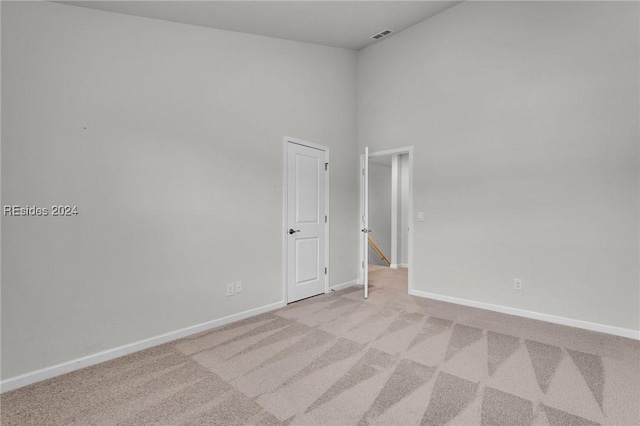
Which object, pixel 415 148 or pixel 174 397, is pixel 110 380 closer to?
pixel 174 397

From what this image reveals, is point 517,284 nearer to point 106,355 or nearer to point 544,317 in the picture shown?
point 544,317

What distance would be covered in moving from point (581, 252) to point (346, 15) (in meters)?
3.68

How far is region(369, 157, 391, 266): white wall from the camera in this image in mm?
7477

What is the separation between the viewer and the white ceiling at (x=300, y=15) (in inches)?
103

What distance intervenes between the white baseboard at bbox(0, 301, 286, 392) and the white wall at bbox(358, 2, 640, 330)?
8.99ft

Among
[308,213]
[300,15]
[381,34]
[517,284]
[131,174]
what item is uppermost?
[381,34]

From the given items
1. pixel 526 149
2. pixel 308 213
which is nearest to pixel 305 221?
pixel 308 213

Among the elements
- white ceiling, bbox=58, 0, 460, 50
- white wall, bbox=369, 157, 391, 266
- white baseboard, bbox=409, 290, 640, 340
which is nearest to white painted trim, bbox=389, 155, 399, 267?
white wall, bbox=369, 157, 391, 266

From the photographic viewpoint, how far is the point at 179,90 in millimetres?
2863

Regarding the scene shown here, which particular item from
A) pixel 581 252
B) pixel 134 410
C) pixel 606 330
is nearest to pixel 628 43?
pixel 581 252

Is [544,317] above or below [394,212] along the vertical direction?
below

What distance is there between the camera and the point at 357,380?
2141mm

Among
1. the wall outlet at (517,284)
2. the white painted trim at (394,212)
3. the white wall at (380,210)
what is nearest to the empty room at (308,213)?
the wall outlet at (517,284)

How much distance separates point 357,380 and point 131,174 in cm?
244
